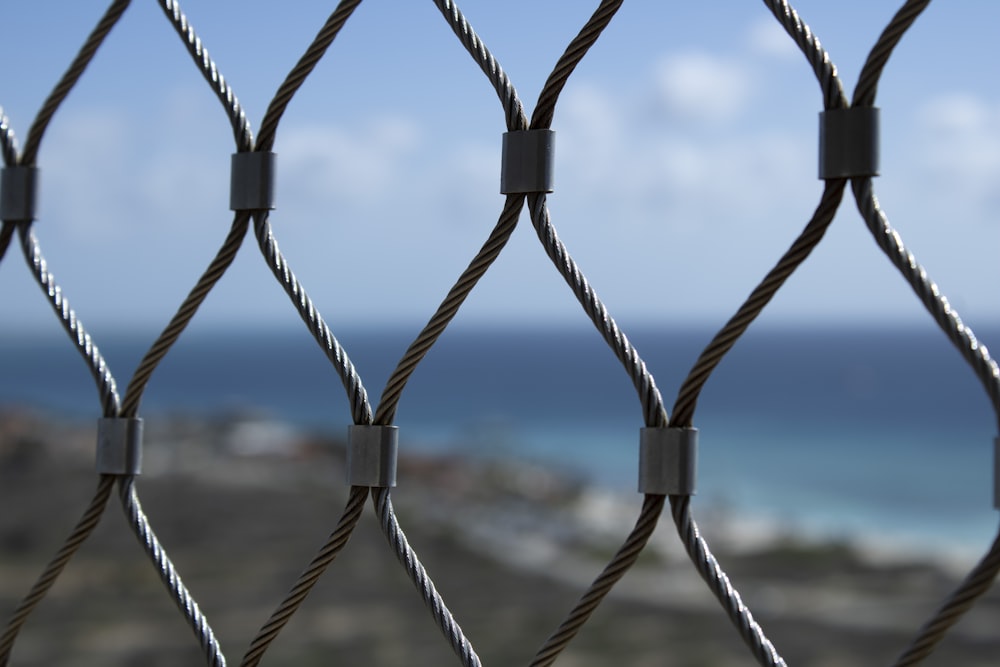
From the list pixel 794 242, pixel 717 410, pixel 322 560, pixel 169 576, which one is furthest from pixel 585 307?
pixel 717 410

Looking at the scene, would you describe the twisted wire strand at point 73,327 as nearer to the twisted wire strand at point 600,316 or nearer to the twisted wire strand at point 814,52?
the twisted wire strand at point 600,316

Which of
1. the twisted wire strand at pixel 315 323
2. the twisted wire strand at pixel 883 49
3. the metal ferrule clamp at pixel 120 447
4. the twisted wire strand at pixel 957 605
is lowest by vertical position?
the twisted wire strand at pixel 957 605

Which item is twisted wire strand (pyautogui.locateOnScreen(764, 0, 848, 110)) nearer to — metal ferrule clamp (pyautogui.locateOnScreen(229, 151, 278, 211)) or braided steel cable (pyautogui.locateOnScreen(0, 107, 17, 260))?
metal ferrule clamp (pyautogui.locateOnScreen(229, 151, 278, 211))

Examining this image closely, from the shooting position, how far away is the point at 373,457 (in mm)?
686

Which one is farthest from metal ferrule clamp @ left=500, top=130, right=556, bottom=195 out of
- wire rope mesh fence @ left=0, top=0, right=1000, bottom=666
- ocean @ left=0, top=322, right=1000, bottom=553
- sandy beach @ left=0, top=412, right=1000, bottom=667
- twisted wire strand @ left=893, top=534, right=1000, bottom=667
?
ocean @ left=0, top=322, right=1000, bottom=553

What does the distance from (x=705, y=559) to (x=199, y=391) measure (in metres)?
42.8

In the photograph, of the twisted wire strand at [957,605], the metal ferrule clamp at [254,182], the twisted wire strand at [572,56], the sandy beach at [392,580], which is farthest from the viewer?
the sandy beach at [392,580]

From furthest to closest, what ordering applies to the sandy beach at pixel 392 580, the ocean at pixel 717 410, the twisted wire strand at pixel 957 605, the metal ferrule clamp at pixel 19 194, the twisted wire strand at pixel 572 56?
the ocean at pixel 717 410 → the sandy beach at pixel 392 580 → the metal ferrule clamp at pixel 19 194 → the twisted wire strand at pixel 572 56 → the twisted wire strand at pixel 957 605

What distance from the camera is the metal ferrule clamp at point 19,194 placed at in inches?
34.6

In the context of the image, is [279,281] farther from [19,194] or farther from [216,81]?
[19,194]

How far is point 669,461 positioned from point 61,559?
51cm

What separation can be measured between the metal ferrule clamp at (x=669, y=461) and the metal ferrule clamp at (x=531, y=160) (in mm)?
169

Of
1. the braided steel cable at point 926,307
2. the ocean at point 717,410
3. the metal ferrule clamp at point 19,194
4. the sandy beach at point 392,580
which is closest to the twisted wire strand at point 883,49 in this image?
the braided steel cable at point 926,307

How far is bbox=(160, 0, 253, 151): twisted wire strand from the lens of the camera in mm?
768
